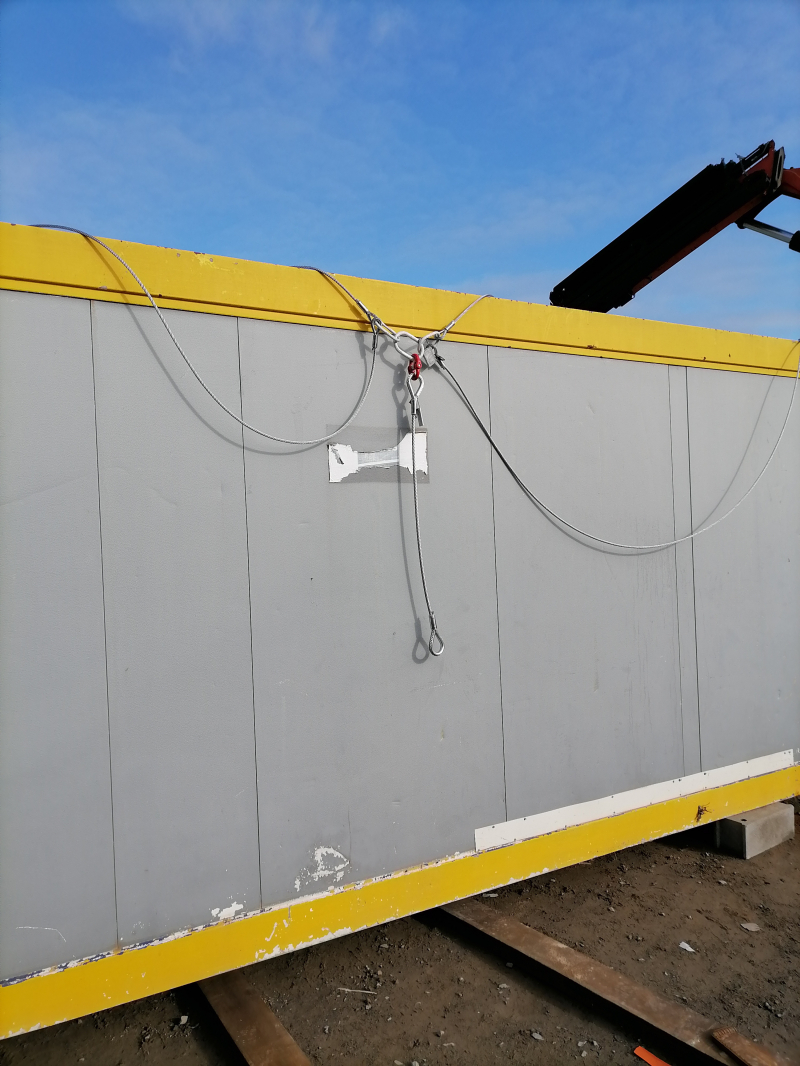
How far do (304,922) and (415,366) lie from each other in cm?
205

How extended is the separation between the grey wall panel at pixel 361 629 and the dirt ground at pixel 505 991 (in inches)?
18.0

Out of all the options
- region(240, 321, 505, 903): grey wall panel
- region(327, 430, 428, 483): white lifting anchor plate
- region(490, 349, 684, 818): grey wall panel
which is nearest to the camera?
region(240, 321, 505, 903): grey wall panel

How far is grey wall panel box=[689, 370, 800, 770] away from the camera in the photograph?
12.1 ft

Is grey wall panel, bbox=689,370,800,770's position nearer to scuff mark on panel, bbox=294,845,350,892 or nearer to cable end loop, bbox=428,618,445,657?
cable end loop, bbox=428,618,445,657

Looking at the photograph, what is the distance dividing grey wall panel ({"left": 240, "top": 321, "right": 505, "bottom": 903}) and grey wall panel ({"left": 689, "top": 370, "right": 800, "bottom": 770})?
137cm

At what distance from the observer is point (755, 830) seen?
3717mm

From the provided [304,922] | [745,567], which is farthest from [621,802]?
[304,922]

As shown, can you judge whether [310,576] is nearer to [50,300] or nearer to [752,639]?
[50,300]

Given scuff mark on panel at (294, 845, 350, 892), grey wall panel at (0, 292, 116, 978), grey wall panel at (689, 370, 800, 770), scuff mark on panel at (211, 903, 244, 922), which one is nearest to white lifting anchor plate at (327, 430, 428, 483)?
grey wall panel at (0, 292, 116, 978)

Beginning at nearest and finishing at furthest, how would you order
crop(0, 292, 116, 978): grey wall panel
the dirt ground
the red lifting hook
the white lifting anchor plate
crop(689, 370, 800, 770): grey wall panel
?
1. crop(0, 292, 116, 978): grey wall panel
2. the dirt ground
3. the white lifting anchor plate
4. the red lifting hook
5. crop(689, 370, 800, 770): grey wall panel

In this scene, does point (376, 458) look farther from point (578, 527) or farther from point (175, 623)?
point (578, 527)

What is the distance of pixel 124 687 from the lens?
224 cm

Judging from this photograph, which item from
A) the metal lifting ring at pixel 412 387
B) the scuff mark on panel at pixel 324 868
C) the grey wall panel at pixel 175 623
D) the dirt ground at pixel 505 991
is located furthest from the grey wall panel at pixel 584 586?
the grey wall panel at pixel 175 623

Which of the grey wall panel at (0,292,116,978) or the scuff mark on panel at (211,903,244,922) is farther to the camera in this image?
the scuff mark on panel at (211,903,244,922)
